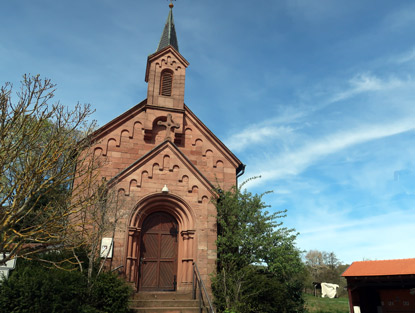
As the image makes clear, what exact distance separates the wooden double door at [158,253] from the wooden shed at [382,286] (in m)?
11.4

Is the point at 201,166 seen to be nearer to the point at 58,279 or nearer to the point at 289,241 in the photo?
the point at 289,241

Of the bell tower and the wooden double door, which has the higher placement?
the bell tower

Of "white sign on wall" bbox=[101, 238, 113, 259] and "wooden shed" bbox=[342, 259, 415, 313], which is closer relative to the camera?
"white sign on wall" bbox=[101, 238, 113, 259]

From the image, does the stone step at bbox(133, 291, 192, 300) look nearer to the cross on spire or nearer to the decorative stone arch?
the decorative stone arch

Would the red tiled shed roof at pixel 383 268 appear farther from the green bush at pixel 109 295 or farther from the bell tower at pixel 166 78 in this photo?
the green bush at pixel 109 295

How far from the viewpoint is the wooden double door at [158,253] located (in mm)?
12508

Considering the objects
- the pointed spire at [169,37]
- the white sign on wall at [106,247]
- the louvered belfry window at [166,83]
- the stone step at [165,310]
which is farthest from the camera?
the pointed spire at [169,37]

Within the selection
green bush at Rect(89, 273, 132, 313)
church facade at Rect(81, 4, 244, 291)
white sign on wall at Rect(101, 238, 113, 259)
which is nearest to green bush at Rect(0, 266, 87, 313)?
green bush at Rect(89, 273, 132, 313)

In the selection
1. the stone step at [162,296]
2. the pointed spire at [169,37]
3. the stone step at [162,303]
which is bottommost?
the stone step at [162,303]

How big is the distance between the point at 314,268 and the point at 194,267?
40.3 metres

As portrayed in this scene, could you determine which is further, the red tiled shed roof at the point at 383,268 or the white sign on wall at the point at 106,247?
the red tiled shed roof at the point at 383,268

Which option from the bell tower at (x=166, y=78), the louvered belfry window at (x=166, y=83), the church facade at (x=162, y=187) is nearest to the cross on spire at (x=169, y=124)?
the church facade at (x=162, y=187)

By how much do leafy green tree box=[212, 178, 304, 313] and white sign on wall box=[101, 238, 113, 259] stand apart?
12.7ft

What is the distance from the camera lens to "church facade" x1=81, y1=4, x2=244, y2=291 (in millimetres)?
12282
